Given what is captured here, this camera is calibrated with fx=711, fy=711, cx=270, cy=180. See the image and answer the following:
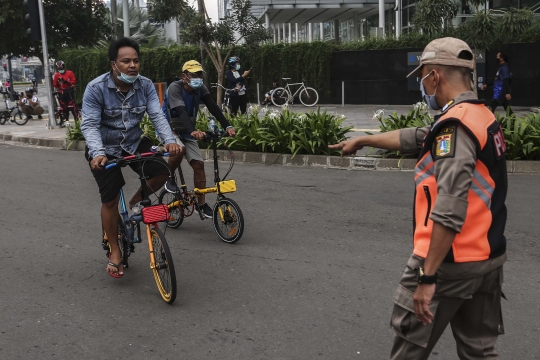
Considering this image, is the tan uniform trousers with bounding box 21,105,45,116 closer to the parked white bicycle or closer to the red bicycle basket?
the parked white bicycle

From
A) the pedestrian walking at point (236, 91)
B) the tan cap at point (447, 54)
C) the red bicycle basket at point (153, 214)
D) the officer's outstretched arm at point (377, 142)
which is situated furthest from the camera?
the pedestrian walking at point (236, 91)

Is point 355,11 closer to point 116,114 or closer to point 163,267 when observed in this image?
point 116,114

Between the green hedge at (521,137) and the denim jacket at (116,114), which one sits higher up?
the denim jacket at (116,114)

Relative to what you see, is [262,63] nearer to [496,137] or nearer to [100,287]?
[100,287]

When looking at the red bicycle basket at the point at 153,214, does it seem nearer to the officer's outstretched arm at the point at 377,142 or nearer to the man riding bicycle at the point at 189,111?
the man riding bicycle at the point at 189,111

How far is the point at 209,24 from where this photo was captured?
2127cm

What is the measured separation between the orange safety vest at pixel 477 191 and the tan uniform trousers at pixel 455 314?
11 cm

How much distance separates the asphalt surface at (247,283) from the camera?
4.46 metres

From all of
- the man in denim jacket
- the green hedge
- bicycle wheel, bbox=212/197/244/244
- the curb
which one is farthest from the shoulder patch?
the curb

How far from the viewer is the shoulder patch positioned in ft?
8.74

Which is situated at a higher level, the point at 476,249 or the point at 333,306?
the point at 476,249

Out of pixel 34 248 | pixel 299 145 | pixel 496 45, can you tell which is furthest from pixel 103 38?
pixel 34 248

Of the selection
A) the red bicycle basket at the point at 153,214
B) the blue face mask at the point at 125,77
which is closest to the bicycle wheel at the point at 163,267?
the red bicycle basket at the point at 153,214

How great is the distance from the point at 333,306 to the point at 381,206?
12.1ft
